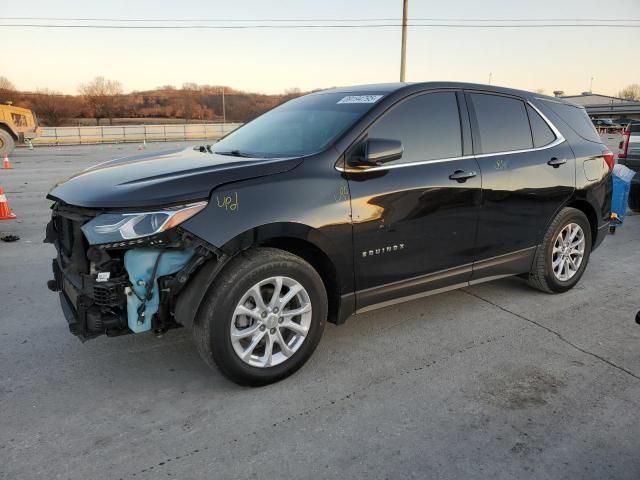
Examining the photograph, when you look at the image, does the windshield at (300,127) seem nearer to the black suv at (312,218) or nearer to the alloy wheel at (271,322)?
the black suv at (312,218)

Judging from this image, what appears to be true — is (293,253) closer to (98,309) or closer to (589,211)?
(98,309)

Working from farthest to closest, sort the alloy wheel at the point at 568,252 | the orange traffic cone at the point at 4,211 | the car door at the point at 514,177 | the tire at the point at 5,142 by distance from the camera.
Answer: the tire at the point at 5,142 < the orange traffic cone at the point at 4,211 < the alloy wheel at the point at 568,252 < the car door at the point at 514,177

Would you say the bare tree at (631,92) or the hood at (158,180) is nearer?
the hood at (158,180)

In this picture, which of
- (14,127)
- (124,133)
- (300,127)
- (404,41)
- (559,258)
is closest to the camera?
(300,127)

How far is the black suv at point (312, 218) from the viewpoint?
2891 millimetres

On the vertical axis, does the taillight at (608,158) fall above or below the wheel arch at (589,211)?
above

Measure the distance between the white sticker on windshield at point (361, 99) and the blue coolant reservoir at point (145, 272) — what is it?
1.71 m

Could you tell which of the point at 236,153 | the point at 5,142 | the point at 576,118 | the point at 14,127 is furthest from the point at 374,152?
the point at 14,127

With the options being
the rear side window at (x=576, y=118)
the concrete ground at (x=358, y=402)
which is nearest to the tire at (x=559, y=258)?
the concrete ground at (x=358, y=402)

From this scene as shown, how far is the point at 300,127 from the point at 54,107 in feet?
243

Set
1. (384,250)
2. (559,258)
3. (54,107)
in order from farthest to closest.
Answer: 1. (54,107)
2. (559,258)
3. (384,250)

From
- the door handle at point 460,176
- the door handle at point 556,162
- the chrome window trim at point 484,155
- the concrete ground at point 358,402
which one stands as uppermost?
the chrome window trim at point 484,155

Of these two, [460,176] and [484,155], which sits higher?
[484,155]

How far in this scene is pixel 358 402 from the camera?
3.04m
